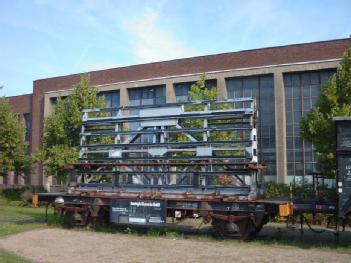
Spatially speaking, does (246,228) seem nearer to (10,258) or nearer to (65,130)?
(10,258)

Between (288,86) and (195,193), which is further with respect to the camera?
(288,86)

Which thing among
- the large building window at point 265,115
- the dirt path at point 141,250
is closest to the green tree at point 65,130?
the large building window at point 265,115

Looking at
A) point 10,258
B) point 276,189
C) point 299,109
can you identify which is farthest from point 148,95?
point 10,258

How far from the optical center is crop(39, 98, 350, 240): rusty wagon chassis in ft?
42.4

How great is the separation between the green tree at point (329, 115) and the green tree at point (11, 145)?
64.3 ft

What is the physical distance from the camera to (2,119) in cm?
3066

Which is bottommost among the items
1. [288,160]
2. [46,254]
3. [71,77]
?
[46,254]

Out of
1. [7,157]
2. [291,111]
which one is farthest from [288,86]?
[7,157]

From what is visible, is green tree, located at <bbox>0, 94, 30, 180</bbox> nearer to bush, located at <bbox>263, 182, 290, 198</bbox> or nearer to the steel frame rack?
the steel frame rack

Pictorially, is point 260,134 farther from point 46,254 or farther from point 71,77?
point 46,254

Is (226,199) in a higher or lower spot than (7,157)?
lower

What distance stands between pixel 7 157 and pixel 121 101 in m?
11.3

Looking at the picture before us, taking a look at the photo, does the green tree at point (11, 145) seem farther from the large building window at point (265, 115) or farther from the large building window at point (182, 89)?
the large building window at point (265, 115)

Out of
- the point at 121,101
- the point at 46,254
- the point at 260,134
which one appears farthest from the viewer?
the point at 121,101
